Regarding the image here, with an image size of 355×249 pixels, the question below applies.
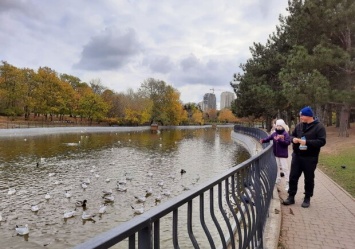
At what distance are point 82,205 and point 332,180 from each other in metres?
9.05

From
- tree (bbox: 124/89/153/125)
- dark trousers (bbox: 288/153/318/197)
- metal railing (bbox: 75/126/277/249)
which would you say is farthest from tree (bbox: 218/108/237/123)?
metal railing (bbox: 75/126/277/249)

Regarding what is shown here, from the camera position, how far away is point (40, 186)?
14.2m

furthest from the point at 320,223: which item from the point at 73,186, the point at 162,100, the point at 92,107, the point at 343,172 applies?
the point at 162,100

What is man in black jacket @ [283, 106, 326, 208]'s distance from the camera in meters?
6.37

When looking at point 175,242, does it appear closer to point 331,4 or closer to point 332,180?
point 332,180

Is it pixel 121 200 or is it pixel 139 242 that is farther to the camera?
pixel 121 200

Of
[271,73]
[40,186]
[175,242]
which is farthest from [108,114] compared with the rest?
[175,242]

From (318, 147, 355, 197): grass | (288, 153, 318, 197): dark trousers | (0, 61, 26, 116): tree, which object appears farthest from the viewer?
(0, 61, 26, 116): tree

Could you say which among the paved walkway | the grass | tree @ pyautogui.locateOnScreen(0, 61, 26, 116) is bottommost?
the grass

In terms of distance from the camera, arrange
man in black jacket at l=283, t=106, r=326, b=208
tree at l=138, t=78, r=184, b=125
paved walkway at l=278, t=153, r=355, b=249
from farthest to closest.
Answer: tree at l=138, t=78, r=184, b=125 < man in black jacket at l=283, t=106, r=326, b=208 < paved walkway at l=278, t=153, r=355, b=249

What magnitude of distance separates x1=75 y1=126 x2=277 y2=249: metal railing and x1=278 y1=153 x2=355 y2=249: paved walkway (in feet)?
2.70

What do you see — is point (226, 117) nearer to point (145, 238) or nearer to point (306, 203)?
point (306, 203)

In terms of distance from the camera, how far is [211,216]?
2.91 meters

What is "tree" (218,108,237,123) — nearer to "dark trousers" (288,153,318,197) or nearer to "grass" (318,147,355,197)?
"grass" (318,147,355,197)
